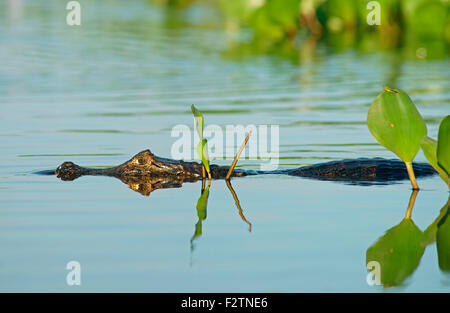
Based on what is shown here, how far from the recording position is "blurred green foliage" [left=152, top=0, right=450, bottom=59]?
19453 mm

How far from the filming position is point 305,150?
28.5ft

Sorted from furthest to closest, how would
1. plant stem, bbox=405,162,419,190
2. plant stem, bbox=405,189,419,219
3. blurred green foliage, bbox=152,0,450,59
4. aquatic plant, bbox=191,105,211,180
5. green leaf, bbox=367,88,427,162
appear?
blurred green foliage, bbox=152,0,450,59
aquatic plant, bbox=191,105,211,180
plant stem, bbox=405,162,419,190
green leaf, bbox=367,88,427,162
plant stem, bbox=405,189,419,219

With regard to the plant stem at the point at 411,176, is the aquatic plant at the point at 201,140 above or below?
above

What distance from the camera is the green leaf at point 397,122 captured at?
6469mm

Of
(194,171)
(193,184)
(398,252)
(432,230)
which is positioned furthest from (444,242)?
(194,171)

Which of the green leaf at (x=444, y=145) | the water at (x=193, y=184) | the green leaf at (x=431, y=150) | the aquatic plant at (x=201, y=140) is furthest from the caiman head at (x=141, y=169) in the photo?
the green leaf at (x=444, y=145)

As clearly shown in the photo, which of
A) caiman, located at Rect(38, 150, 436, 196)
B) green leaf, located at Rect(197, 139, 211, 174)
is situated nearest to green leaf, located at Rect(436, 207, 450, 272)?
caiman, located at Rect(38, 150, 436, 196)

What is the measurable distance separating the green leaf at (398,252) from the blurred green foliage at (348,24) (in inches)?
471

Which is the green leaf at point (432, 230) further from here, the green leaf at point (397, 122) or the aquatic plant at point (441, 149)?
the green leaf at point (397, 122)

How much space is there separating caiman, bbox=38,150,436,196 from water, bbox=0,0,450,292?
15 cm

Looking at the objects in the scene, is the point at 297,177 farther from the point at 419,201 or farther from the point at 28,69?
the point at 28,69

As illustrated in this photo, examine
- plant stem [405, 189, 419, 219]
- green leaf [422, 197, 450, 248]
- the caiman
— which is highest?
the caiman

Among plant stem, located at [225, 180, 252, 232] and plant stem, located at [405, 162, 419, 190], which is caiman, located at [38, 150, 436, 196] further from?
plant stem, located at [405, 162, 419, 190]

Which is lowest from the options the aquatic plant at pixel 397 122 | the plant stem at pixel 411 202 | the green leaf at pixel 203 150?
the plant stem at pixel 411 202
